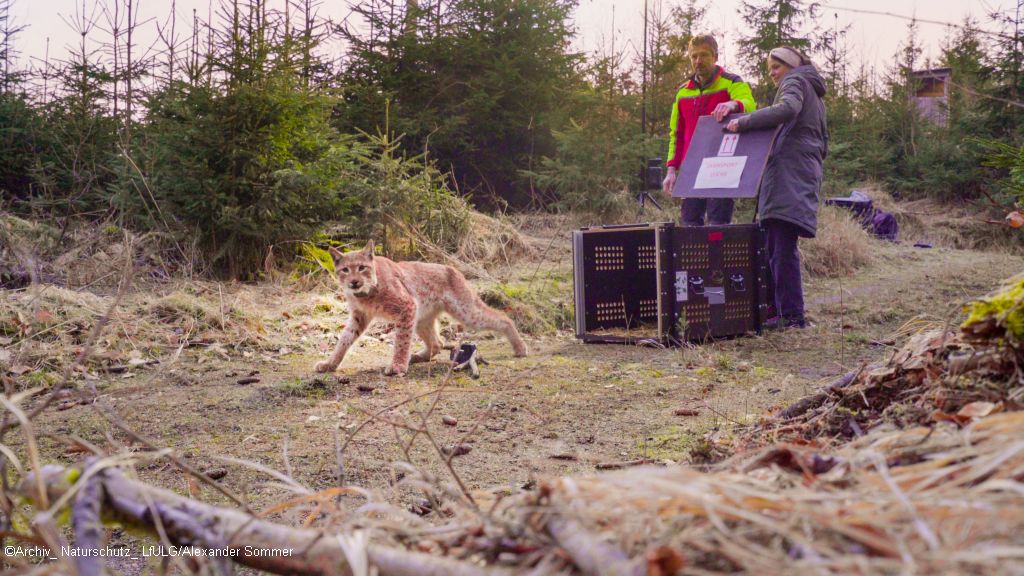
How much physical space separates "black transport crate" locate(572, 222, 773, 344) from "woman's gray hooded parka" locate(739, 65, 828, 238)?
0.34 meters

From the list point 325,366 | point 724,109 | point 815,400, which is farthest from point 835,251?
point 815,400

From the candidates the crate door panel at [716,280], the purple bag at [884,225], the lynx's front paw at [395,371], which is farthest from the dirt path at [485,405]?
the purple bag at [884,225]

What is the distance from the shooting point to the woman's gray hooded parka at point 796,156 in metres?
6.05

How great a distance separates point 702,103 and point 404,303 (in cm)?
329

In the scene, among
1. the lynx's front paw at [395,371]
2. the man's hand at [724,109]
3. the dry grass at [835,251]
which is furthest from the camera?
the dry grass at [835,251]

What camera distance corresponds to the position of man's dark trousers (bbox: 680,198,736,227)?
6895 mm

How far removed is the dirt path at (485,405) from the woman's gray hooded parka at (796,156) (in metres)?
1.00

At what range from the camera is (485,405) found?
4.26 meters

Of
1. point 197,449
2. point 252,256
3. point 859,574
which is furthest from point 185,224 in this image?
point 859,574

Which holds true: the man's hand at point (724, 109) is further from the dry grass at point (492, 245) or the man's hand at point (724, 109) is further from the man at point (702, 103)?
the dry grass at point (492, 245)

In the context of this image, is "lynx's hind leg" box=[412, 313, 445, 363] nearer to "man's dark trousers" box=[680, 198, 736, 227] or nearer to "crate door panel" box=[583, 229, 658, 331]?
"crate door panel" box=[583, 229, 658, 331]

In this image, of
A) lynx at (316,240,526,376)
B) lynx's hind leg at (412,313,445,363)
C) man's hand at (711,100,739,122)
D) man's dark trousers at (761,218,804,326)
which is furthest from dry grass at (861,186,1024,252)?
lynx's hind leg at (412,313,445,363)

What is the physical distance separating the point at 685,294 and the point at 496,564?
16.7 feet

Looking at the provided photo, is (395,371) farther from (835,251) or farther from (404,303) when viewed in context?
(835,251)
